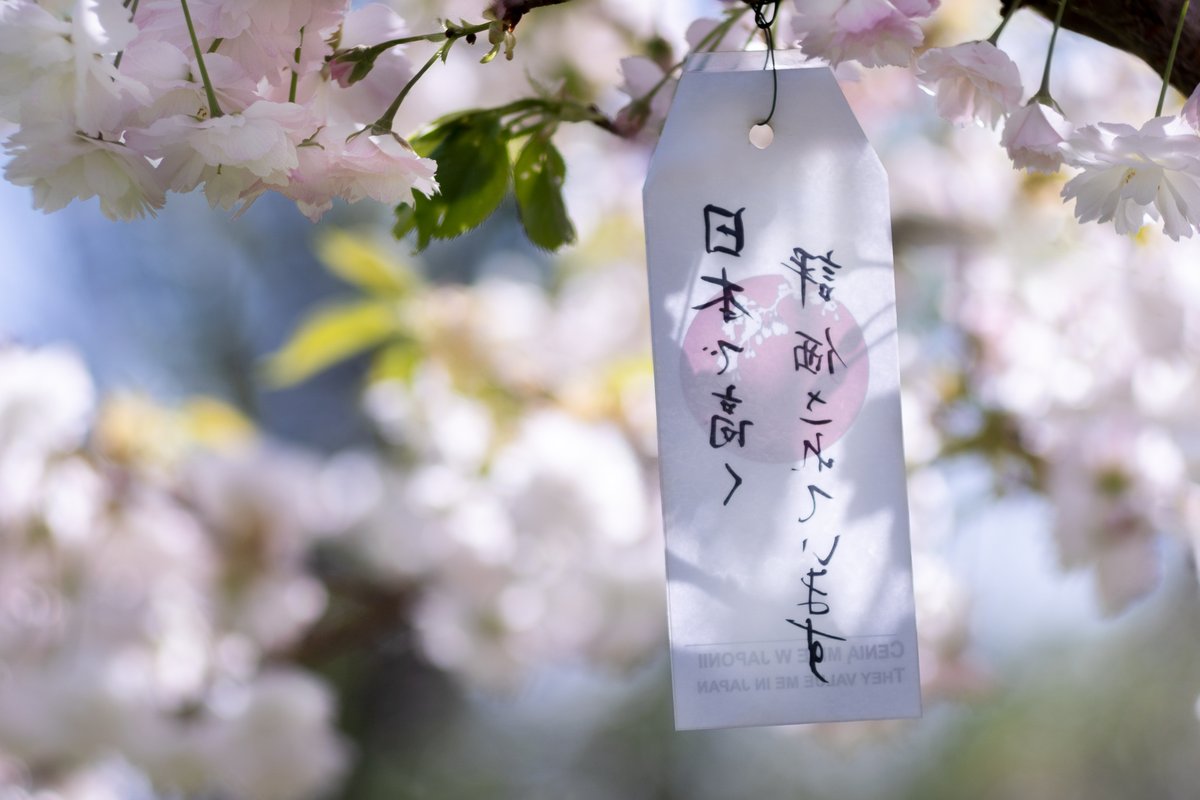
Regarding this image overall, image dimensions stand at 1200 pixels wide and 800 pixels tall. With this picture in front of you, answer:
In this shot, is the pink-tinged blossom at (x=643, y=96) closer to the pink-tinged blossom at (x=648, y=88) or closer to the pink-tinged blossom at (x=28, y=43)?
the pink-tinged blossom at (x=648, y=88)

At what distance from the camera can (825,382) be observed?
38 centimetres

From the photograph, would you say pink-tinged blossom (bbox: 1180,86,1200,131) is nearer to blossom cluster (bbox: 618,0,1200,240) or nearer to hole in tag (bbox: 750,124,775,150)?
blossom cluster (bbox: 618,0,1200,240)

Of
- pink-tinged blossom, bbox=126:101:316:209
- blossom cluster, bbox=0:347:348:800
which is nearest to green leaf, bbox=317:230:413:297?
→ blossom cluster, bbox=0:347:348:800

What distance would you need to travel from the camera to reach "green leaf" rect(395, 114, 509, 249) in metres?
0.43

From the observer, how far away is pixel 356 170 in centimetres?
34

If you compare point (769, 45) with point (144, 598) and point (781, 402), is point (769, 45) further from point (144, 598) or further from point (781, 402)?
point (144, 598)

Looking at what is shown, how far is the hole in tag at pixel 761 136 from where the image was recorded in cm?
38

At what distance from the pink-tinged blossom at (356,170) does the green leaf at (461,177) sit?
0.26 ft

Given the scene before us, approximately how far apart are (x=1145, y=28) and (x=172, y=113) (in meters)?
0.33

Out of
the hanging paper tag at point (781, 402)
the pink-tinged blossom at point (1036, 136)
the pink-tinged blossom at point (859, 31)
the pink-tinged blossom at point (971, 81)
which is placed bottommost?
the hanging paper tag at point (781, 402)

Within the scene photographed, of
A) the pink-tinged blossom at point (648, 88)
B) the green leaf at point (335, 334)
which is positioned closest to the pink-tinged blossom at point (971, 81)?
the pink-tinged blossom at point (648, 88)

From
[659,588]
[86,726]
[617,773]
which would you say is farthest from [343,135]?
[617,773]

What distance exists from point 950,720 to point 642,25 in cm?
304

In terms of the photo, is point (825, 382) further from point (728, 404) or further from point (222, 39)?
point (222, 39)
